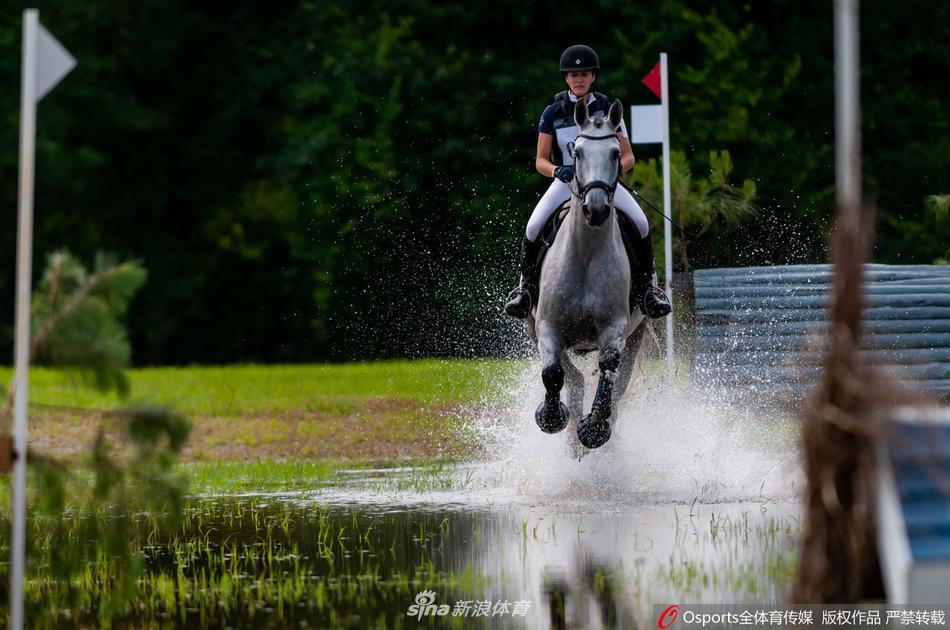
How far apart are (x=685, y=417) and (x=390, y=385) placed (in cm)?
857

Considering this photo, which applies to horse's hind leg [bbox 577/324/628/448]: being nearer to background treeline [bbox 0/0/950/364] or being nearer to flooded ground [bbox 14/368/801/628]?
flooded ground [bbox 14/368/801/628]

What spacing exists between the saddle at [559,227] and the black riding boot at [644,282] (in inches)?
1.6

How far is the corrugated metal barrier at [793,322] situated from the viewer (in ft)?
42.4

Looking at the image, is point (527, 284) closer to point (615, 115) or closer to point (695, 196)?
point (615, 115)

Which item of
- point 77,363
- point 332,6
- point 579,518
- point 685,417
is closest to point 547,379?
point 579,518

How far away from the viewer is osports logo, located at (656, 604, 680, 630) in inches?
200

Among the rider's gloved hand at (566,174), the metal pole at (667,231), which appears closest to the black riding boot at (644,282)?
the rider's gloved hand at (566,174)

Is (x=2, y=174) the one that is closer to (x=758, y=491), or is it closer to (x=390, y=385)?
(x=390, y=385)

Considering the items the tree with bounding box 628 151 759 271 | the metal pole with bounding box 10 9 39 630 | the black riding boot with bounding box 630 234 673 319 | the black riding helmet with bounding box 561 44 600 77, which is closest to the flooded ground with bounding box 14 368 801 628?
the metal pole with bounding box 10 9 39 630

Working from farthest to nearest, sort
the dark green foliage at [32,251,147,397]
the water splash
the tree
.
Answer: the tree → the water splash → the dark green foliage at [32,251,147,397]

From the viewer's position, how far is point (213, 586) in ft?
20.9

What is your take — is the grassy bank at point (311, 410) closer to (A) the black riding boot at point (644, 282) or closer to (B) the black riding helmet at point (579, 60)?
(A) the black riding boot at point (644, 282)

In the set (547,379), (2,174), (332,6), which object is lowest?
(547,379)

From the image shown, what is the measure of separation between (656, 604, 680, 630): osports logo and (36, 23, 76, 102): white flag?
2.72m
